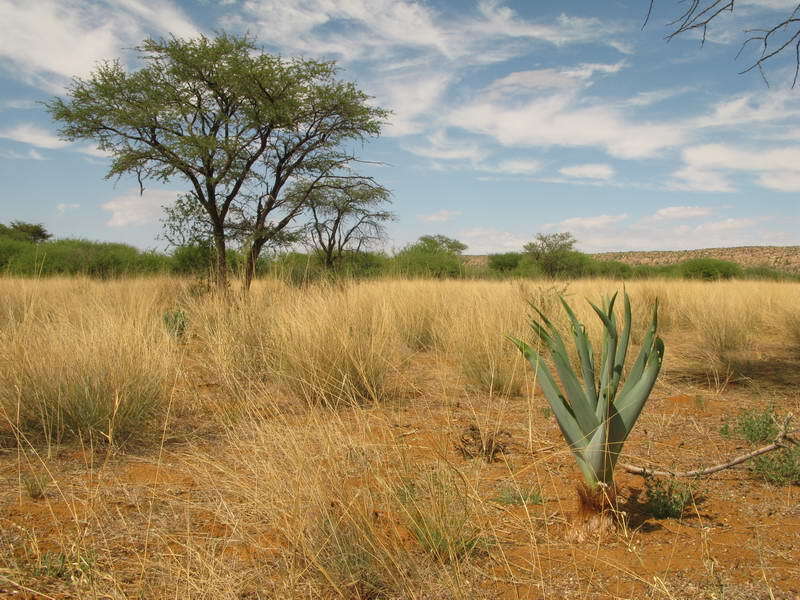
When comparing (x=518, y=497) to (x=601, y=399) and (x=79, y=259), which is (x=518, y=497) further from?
(x=79, y=259)

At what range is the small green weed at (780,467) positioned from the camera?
2.67m

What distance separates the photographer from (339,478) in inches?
85.1

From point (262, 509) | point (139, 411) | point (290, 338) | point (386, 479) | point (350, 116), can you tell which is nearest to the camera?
point (262, 509)

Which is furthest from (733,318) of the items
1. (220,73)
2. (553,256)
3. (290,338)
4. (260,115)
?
(553,256)

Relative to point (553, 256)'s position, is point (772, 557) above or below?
below

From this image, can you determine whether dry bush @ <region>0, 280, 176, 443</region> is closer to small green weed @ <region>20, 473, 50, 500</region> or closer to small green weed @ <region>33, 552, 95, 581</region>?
small green weed @ <region>20, 473, 50, 500</region>

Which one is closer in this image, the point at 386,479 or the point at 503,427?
the point at 386,479

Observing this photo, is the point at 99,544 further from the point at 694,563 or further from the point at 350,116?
the point at 350,116

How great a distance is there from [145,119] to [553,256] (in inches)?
895

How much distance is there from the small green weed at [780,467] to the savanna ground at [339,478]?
0.22 feet

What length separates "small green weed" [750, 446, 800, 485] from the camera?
2.67 meters

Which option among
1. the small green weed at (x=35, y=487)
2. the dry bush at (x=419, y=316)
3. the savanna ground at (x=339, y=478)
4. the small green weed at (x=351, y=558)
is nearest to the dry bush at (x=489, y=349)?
the savanna ground at (x=339, y=478)

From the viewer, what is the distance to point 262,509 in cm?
210

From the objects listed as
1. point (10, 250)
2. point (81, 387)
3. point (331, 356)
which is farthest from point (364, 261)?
point (81, 387)
